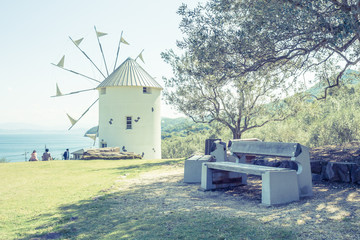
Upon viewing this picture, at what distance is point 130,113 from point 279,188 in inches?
845

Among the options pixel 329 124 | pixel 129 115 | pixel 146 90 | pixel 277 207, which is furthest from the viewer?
pixel 146 90

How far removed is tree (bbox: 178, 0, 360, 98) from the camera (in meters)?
7.83

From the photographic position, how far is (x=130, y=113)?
85.9ft

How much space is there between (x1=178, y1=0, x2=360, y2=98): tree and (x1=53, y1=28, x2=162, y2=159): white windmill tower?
51.3 feet

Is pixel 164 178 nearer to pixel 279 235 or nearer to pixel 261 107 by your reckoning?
pixel 279 235

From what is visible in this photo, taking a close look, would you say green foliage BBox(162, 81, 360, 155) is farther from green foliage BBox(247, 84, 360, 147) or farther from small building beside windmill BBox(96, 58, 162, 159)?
small building beside windmill BBox(96, 58, 162, 159)

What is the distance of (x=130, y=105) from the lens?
1030 inches

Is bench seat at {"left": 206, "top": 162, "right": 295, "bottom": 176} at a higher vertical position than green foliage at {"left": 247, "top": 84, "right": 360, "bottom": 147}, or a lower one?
lower

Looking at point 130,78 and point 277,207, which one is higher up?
point 130,78

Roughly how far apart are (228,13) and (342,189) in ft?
23.1

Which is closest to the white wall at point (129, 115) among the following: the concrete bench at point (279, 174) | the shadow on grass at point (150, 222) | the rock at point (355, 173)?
the shadow on grass at point (150, 222)

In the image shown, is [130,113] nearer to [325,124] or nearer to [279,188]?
[325,124]

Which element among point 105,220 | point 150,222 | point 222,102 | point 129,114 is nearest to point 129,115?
point 129,114

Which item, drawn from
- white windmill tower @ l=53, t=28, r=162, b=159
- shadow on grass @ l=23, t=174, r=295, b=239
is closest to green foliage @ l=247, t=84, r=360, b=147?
white windmill tower @ l=53, t=28, r=162, b=159
